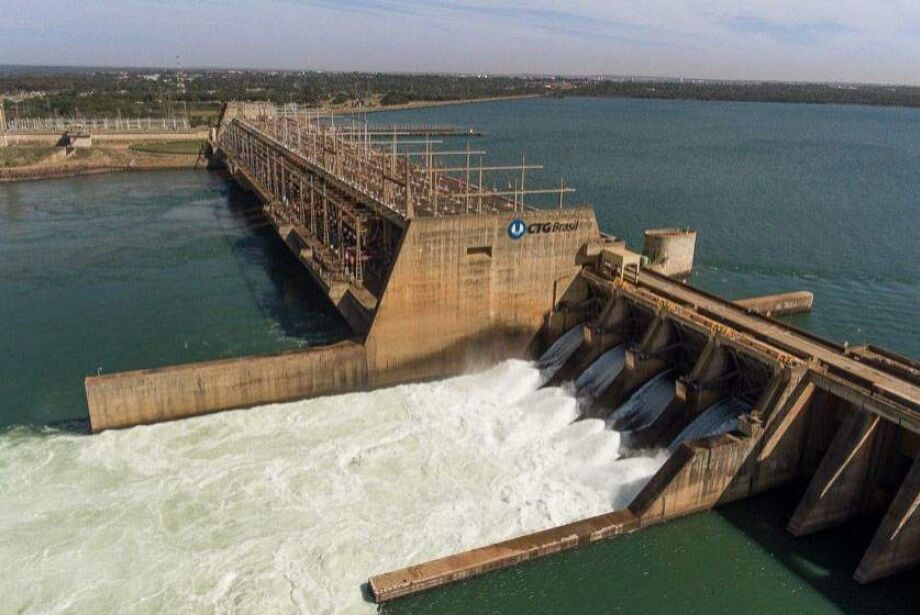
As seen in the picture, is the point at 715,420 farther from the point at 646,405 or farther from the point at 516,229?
the point at 516,229

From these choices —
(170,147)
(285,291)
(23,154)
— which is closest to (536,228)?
(285,291)

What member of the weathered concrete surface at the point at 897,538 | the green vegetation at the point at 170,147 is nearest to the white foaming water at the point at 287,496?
the weathered concrete surface at the point at 897,538

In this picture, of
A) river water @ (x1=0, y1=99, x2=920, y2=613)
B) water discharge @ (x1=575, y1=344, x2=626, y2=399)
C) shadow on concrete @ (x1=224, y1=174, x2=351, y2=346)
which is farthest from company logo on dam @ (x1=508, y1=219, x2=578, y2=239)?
shadow on concrete @ (x1=224, y1=174, x2=351, y2=346)

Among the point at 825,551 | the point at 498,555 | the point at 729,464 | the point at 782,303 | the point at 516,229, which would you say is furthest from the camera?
the point at 782,303

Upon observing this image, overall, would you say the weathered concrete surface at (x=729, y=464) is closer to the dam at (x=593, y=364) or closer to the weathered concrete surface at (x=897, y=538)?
the dam at (x=593, y=364)

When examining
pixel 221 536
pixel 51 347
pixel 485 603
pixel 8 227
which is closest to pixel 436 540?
pixel 485 603

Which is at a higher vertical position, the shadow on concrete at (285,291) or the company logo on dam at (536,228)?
the company logo on dam at (536,228)

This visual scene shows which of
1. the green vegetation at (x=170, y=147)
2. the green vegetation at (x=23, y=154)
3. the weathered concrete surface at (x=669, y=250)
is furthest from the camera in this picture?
the green vegetation at (x=170, y=147)
